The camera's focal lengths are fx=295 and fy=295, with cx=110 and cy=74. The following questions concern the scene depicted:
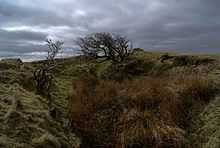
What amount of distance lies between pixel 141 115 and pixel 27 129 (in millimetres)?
3938

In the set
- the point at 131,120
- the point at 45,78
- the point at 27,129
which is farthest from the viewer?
the point at 45,78

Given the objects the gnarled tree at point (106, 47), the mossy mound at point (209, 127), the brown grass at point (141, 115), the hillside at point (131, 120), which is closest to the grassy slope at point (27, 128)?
the hillside at point (131, 120)

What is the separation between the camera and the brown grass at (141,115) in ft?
31.3

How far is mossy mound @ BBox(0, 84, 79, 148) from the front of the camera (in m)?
7.95

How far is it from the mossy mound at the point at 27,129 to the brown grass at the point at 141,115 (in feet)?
3.76

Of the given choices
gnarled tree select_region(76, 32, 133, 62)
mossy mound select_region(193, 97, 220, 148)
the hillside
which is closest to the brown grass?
the hillside

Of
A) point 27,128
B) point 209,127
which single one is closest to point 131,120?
point 209,127

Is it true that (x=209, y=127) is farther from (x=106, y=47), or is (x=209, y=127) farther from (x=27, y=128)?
(x=106, y=47)

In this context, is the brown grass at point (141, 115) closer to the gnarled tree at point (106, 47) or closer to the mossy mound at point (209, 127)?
the mossy mound at point (209, 127)

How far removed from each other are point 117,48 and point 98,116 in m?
31.4

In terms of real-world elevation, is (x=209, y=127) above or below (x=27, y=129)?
below

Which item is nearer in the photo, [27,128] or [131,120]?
[27,128]

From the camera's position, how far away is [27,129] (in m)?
8.79

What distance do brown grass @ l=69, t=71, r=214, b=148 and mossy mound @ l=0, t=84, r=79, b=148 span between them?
45.1 inches
